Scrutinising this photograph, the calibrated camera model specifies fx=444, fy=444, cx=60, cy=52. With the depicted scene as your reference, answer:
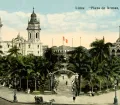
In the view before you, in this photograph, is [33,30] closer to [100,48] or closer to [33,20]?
[33,20]

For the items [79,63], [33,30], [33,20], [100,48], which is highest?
[33,20]

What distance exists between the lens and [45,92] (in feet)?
207

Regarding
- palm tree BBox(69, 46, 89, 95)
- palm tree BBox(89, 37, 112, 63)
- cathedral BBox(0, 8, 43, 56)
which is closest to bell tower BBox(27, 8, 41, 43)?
cathedral BBox(0, 8, 43, 56)

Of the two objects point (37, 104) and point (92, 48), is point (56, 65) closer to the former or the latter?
point (92, 48)

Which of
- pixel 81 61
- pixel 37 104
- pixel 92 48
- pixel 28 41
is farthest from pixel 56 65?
pixel 28 41

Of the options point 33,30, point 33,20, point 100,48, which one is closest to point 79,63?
point 100,48

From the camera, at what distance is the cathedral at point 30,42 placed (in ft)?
519

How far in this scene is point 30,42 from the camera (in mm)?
161500

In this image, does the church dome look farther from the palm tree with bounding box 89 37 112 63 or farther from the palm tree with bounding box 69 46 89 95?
the palm tree with bounding box 69 46 89 95

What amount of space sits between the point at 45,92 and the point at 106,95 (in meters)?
8.74

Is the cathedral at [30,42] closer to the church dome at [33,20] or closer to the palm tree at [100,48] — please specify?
the church dome at [33,20]

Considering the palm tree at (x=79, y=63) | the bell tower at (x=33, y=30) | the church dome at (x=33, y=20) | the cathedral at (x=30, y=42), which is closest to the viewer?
the palm tree at (x=79, y=63)

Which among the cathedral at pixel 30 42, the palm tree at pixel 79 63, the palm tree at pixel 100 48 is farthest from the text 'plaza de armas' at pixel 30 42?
the palm tree at pixel 79 63

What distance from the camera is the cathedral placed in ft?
519
